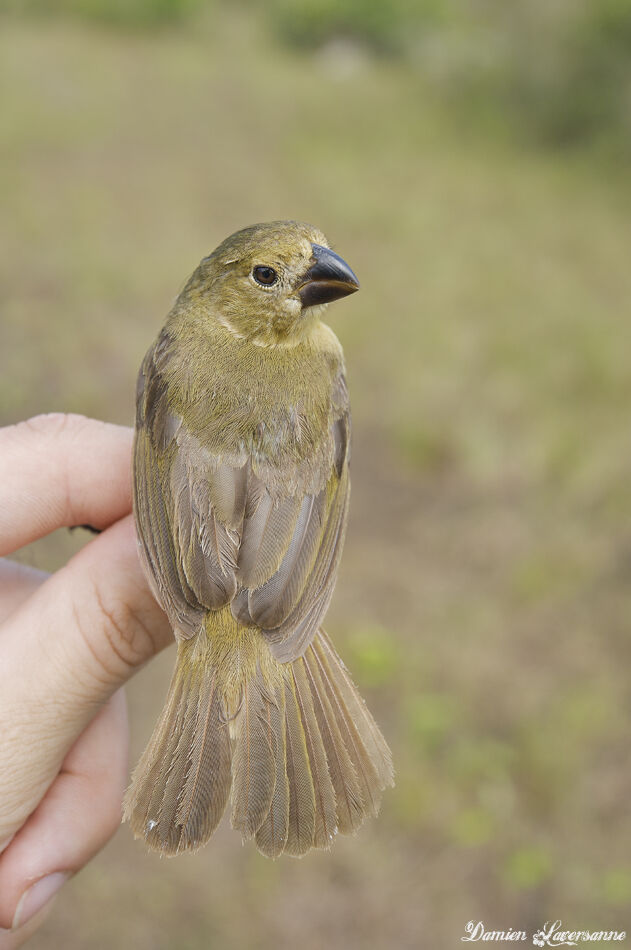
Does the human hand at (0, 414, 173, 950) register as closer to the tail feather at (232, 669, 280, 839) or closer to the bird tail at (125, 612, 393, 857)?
the bird tail at (125, 612, 393, 857)

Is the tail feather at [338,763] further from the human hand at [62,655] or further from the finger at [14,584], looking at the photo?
the finger at [14,584]

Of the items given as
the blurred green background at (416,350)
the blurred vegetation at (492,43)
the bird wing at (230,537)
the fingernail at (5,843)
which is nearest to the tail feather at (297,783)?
the bird wing at (230,537)

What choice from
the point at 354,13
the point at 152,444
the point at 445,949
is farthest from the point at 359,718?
the point at 354,13

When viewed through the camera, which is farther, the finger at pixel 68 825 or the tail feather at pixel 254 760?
the finger at pixel 68 825
